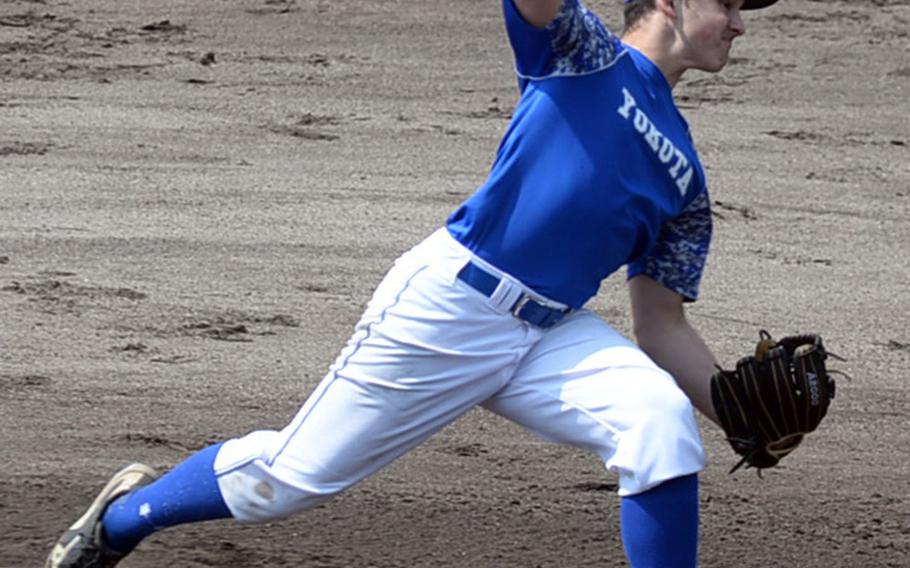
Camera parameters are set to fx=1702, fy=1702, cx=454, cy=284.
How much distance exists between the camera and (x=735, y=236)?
7.09 m

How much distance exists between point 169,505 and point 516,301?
33.5 inches

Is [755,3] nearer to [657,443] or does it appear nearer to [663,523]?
[657,443]

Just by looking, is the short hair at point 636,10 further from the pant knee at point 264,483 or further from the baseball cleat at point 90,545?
the baseball cleat at point 90,545

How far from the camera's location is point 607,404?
321 centimetres

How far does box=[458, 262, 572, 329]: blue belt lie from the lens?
10.7 feet

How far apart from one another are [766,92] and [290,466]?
5951 mm

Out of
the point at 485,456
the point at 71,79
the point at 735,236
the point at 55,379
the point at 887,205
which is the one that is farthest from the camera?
the point at 71,79

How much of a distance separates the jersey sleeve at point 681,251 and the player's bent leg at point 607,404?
0.64 ft

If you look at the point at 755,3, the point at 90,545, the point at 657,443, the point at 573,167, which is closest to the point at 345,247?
the point at 90,545

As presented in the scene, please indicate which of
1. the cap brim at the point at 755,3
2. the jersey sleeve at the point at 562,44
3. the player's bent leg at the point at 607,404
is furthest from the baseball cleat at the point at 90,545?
the cap brim at the point at 755,3

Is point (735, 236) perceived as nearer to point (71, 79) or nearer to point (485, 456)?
point (485, 456)

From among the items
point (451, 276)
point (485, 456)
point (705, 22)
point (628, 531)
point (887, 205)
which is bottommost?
point (887, 205)

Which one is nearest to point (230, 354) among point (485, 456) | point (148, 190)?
point (485, 456)

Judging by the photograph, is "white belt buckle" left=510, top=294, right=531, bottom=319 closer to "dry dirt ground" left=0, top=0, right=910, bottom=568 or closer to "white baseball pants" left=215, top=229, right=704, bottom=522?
"white baseball pants" left=215, top=229, right=704, bottom=522
